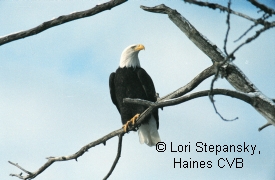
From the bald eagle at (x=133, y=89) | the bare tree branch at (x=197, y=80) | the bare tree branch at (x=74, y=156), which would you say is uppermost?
the bald eagle at (x=133, y=89)

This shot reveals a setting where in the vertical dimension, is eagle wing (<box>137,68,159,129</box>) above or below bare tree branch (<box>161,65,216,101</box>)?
above

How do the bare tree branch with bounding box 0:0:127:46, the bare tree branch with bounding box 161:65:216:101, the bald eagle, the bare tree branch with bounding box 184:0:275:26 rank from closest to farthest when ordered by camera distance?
1. the bare tree branch with bounding box 184:0:275:26
2. the bare tree branch with bounding box 0:0:127:46
3. the bare tree branch with bounding box 161:65:216:101
4. the bald eagle

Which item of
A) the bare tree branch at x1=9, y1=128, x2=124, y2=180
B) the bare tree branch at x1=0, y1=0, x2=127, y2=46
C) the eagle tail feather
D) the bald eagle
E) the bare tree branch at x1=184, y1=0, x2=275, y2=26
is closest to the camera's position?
the bare tree branch at x1=184, y1=0, x2=275, y2=26

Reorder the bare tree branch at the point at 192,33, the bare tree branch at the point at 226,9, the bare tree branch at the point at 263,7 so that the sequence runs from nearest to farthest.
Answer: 1. the bare tree branch at the point at 226,9
2. the bare tree branch at the point at 263,7
3. the bare tree branch at the point at 192,33

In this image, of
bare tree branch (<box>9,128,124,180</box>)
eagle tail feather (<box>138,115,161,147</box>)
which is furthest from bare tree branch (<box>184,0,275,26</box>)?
eagle tail feather (<box>138,115,161,147</box>)

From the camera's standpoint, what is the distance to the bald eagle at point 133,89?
18.7 ft

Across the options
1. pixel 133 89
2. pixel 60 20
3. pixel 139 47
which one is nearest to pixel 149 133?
pixel 133 89

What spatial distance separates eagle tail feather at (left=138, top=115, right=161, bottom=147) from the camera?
6.02 meters

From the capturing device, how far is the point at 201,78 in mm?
3639

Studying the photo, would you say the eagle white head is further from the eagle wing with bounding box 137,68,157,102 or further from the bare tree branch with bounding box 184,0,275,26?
the bare tree branch with bounding box 184,0,275,26

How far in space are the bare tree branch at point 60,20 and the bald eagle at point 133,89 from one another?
2005 mm

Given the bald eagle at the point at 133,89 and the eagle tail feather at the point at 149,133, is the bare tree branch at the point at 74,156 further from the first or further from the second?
the eagle tail feather at the point at 149,133

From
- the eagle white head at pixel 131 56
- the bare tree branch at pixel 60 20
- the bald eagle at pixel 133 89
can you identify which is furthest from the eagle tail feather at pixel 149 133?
the bare tree branch at pixel 60 20

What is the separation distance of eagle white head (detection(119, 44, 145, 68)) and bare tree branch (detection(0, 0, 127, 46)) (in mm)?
2312
